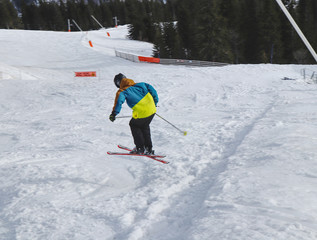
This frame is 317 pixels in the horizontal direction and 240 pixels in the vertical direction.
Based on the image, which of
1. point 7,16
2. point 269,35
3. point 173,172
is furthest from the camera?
point 7,16

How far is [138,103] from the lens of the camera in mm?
5473

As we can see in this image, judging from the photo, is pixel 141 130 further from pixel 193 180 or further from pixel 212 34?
pixel 212 34

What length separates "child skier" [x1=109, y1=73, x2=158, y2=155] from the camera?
532 centimetres

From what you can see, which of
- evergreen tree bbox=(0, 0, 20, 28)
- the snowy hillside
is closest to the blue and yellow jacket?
the snowy hillside

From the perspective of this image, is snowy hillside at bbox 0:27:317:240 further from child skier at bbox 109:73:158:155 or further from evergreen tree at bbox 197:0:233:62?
evergreen tree at bbox 197:0:233:62

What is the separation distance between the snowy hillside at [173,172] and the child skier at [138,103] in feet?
2.36

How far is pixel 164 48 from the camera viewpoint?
170 feet

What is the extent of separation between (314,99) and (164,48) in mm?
43798

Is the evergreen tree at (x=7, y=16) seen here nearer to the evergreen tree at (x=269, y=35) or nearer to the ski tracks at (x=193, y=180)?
the evergreen tree at (x=269, y=35)

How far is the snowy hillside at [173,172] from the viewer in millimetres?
3537

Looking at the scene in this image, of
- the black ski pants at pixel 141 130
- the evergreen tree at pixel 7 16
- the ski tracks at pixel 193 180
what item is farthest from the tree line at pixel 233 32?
the evergreen tree at pixel 7 16

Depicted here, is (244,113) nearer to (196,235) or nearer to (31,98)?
(196,235)

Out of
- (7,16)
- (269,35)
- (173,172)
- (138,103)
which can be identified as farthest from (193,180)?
(7,16)

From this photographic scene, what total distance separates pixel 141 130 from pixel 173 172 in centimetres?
110
